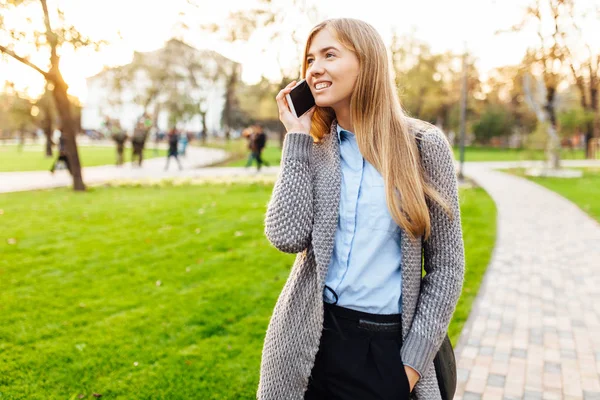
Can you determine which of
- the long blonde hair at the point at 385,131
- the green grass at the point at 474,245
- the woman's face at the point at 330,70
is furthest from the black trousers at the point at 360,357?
the green grass at the point at 474,245

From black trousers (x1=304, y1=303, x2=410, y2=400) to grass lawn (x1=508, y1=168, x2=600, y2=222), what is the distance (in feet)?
35.5

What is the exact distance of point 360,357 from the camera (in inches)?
62.0

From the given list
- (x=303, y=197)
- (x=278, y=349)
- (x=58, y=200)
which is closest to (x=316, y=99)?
(x=303, y=197)

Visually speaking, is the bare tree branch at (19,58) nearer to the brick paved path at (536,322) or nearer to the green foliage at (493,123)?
the brick paved path at (536,322)

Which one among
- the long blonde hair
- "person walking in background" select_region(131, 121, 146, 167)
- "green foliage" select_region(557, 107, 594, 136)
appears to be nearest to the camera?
the long blonde hair

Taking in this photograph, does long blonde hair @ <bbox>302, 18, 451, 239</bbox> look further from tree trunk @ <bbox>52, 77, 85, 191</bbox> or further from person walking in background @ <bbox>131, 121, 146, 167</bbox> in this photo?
person walking in background @ <bbox>131, 121, 146, 167</bbox>

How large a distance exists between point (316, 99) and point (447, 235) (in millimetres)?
631

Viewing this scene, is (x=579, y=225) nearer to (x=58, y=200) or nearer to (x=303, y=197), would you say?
(x=303, y=197)

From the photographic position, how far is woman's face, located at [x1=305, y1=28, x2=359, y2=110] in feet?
5.40

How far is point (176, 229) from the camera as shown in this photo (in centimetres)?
805

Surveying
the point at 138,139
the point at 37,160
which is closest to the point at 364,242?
the point at 138,139

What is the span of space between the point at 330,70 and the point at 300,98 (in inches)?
6.5

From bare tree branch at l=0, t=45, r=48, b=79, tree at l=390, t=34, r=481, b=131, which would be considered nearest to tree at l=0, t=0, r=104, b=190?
bare tree branch at l=0, t=45, r=48, b=79

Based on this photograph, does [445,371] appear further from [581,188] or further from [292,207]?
[581,188]
